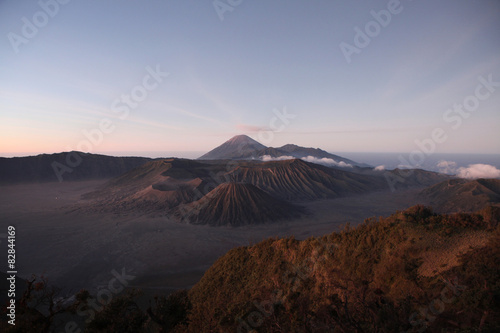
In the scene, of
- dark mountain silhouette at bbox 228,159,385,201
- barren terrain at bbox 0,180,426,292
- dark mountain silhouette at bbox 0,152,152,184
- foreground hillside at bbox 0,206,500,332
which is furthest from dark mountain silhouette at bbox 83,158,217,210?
foreground hillside at bbox 0,206,500,332

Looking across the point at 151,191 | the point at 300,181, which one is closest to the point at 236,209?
the point at 151,191

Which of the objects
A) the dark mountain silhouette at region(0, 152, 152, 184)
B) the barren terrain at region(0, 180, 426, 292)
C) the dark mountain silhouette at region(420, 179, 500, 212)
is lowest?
the barren terrain at region(0, 180, 426, 292)

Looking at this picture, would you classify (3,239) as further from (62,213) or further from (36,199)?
(36,199)

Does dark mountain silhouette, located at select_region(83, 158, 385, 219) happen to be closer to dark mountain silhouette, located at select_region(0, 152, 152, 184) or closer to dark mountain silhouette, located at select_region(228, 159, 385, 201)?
dark mountain silhouette, located at select_region(228, 159, 385, 201)

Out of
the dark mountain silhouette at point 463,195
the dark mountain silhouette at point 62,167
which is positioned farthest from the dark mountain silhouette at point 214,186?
the dark mountain silhouette at point 62,167

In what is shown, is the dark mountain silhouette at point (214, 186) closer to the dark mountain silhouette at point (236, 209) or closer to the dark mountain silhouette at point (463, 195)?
the dark mountain silhouette at point (236, 209)

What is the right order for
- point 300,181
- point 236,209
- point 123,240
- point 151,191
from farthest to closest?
1. point 300,181
2. point 151,191
3. point 236,209
4. point 123,240

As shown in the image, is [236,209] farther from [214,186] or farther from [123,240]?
[123,240]
